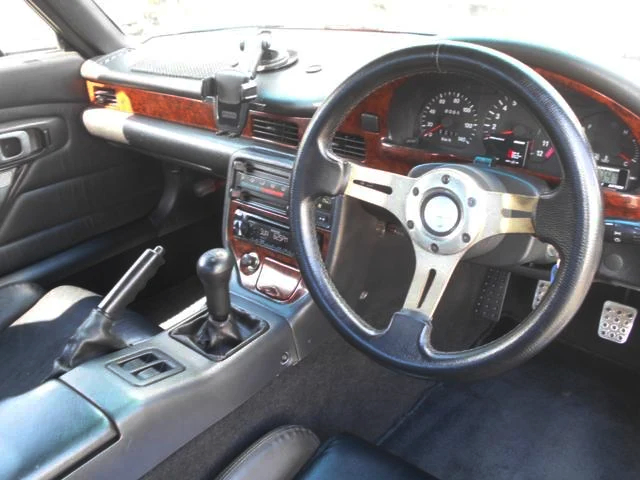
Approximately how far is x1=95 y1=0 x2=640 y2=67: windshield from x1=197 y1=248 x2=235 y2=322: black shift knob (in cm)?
66

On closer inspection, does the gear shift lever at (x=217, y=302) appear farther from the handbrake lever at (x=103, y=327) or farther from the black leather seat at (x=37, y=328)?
the black leather seat at (x=37, y=328)

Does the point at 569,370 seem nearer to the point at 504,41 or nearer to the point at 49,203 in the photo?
the point at 504,41

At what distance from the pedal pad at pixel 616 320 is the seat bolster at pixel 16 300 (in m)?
1.61

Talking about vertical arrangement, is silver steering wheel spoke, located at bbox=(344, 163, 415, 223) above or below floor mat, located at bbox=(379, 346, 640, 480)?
above

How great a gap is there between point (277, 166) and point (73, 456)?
86 cm

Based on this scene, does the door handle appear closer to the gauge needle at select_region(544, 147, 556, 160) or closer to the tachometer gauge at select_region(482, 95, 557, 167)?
the tachometer gauge at select_region(482, 95, 557, 167)

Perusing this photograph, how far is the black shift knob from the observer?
1393 millimetres

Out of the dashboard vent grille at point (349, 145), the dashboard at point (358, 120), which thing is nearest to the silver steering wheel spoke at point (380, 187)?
the dashboard at point (358, 120)

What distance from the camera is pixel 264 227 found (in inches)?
68.9

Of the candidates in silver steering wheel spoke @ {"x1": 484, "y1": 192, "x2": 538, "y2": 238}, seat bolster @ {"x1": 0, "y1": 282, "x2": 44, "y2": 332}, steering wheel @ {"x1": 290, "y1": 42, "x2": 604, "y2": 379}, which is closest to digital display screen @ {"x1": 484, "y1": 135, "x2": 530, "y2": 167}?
steering wheel @ {"x1": 290, "y1": 42, "x2": 604, "y2": 379}

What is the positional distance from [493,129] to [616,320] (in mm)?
803

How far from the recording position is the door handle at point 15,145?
214 centimetres

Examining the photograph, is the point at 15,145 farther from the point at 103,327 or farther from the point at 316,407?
the point at 316,407

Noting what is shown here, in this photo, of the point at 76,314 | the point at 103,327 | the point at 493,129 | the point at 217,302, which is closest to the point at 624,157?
the point at 493,129
